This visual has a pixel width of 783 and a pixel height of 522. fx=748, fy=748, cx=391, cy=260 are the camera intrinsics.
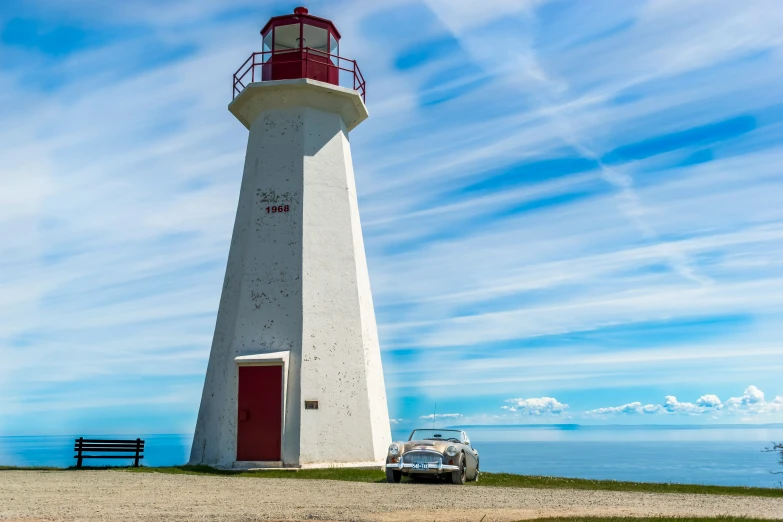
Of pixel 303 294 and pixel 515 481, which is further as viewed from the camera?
pixel 303 294

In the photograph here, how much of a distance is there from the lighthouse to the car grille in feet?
12.7

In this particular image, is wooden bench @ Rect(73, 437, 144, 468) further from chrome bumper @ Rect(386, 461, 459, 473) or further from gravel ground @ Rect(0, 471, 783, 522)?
chrome bumper @ Rect(386, 461, 459, 473)

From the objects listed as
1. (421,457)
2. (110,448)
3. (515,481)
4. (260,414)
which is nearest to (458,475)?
(421,457)

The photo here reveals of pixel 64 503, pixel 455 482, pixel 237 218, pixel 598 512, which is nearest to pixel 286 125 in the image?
pixel 237 218

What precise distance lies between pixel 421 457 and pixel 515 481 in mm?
2787

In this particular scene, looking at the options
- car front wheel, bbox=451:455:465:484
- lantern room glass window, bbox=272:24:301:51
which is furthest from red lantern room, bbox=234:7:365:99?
car front wheel, bbox=451:455:465:484

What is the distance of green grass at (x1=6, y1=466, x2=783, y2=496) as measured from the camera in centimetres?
1614

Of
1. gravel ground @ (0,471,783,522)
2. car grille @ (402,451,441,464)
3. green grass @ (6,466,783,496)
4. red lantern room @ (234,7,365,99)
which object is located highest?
red lantern room @ (234,7,365,99)

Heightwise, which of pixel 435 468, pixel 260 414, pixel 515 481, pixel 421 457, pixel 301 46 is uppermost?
pixel 301 46

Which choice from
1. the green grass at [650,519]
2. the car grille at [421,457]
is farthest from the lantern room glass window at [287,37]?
the green grass at [650,519]

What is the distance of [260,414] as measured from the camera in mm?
20266

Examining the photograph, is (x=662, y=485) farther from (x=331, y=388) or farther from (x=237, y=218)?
(x=237, y=218)

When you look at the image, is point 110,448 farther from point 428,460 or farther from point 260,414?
point 428,460

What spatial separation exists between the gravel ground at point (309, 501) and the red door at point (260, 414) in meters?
3.14
